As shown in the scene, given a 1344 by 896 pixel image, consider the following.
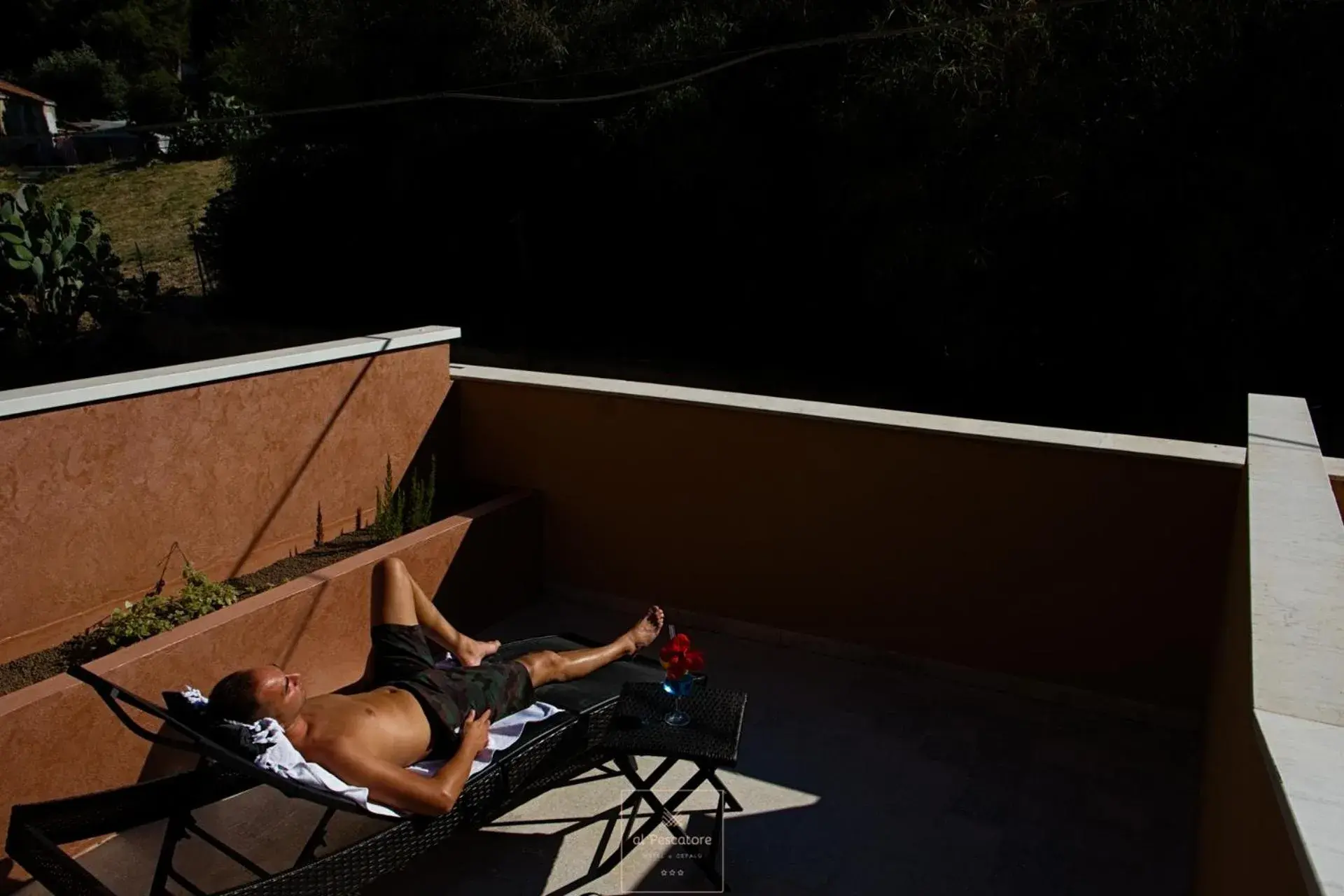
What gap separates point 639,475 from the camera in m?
5.16

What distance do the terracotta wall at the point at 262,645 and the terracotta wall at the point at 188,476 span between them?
1.89 ft

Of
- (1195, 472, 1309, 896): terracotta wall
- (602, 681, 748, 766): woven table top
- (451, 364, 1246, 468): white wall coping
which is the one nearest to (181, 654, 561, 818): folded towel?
(602, 681, 748, 766): woven table top

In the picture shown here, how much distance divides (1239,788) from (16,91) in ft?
128

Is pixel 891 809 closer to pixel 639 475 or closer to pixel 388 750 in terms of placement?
pixel 388 750

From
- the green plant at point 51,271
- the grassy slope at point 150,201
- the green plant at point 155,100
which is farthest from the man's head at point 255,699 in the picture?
the green plant at point 155,100

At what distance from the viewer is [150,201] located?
21.7m

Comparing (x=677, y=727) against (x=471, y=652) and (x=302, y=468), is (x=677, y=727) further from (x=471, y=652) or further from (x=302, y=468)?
(x=302, y=468)

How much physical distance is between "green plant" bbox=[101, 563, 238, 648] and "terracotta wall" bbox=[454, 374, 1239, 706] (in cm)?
187

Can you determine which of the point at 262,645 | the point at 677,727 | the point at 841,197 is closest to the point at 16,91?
the point at 841,197

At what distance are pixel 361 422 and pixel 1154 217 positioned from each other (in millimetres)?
7203

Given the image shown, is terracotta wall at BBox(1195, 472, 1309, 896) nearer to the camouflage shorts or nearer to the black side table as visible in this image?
the black side table

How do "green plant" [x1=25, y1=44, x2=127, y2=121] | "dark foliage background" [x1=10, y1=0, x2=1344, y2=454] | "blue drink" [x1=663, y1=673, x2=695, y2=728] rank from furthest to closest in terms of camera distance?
"green plant" [x1=25, y1=44, x2=127, y2=121], "dark foliage background" [x1=10, y1=0, x2=1344, y2=454], "blue drink" [x1=663, y1=673, x2=695, y2=728]

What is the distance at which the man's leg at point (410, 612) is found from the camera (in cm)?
374

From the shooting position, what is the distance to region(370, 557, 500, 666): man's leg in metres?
3.74
